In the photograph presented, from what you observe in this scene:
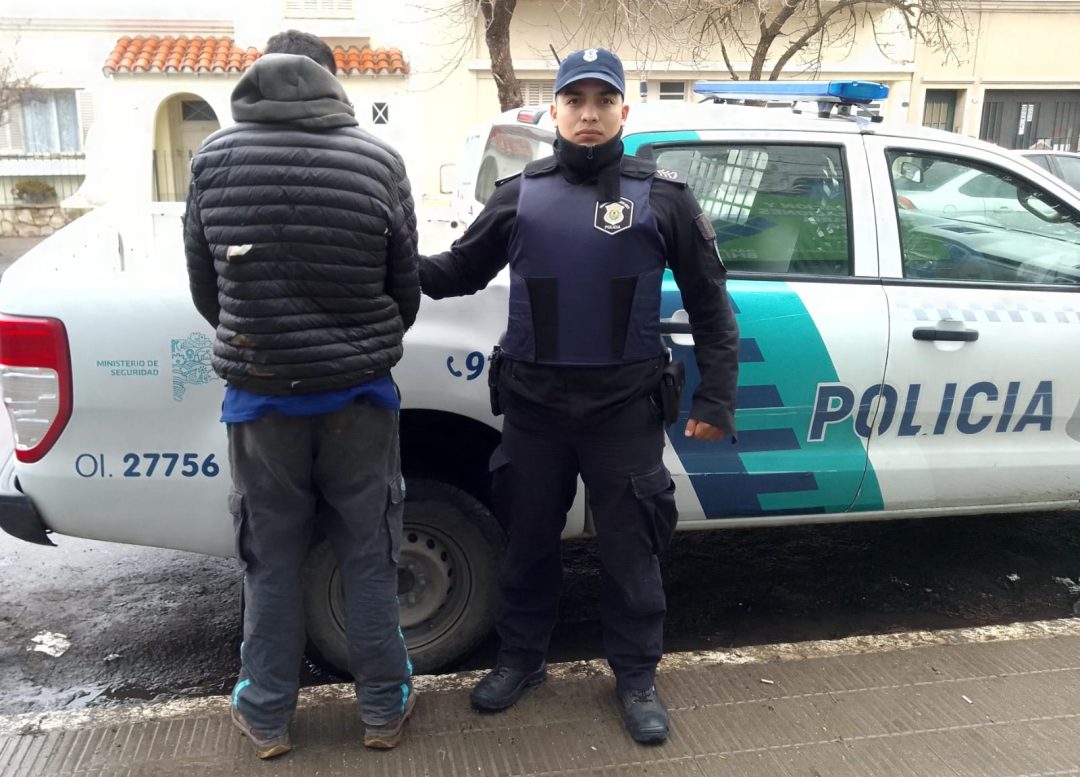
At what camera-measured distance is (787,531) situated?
4715mm

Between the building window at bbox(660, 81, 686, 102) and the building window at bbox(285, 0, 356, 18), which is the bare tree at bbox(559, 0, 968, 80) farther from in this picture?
the building window at bbox(285, 0, 356, 18)

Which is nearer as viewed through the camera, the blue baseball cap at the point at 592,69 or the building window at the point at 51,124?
the blue baseball cap at the point at 592,69

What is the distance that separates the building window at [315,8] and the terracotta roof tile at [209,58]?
1.78ft

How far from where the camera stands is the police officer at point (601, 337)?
8.48 feet

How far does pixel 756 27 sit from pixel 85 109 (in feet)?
38.7

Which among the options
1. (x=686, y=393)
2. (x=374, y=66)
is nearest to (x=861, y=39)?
(x=374, y=66)

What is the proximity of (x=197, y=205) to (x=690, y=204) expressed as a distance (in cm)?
128

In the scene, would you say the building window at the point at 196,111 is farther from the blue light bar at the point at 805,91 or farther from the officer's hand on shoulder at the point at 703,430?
the officer's hand on shoulder at the point at 703,430

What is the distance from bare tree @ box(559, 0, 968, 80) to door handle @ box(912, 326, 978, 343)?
5363 millimetres

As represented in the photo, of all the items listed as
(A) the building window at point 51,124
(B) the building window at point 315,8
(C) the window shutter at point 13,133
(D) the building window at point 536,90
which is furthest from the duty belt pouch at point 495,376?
(C) the window shutter at point 13,133

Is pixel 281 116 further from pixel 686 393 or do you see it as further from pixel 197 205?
pixel 686 393

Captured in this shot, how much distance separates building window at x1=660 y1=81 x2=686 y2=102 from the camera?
51.3 feet

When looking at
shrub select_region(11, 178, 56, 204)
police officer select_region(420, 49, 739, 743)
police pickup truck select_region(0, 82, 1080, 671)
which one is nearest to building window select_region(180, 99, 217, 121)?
shrub select_region(11, 178, 56, 204)

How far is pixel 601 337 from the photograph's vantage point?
2.62 metres
